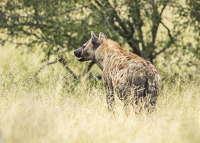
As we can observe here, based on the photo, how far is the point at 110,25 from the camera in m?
10.2

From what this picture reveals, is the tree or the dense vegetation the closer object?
the dense vegetation

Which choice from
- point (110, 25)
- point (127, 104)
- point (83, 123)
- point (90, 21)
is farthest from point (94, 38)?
point (90, 21)

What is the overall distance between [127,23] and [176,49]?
4.37 feet

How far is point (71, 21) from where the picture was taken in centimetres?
989

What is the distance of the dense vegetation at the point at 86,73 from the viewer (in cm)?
531

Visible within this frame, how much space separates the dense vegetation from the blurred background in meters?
0.02

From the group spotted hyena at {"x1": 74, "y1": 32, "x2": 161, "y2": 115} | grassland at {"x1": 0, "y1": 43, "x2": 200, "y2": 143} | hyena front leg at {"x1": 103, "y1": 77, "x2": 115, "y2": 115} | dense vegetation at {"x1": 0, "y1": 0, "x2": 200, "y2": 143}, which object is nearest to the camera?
grassland at {"x1": 0, "y1": 43, "x2": 200, "y2": 143}

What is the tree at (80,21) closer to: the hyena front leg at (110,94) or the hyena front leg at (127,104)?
the hyena front leg at (110,94)

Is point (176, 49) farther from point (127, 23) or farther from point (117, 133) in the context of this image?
point (117, 133)

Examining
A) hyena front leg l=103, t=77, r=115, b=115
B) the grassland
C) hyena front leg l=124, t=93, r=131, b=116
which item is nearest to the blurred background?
hyena front leg l=103, t=77, r=115, b=115

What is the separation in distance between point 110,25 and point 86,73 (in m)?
1.36

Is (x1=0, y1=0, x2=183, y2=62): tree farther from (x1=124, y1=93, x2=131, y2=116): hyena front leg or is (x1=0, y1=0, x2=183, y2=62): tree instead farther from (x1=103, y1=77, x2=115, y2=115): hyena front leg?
(x1=124, y1=93, x2=131, y2=116): hyena front leg

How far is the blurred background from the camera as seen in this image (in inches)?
391

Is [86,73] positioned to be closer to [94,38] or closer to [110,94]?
[94,38]
